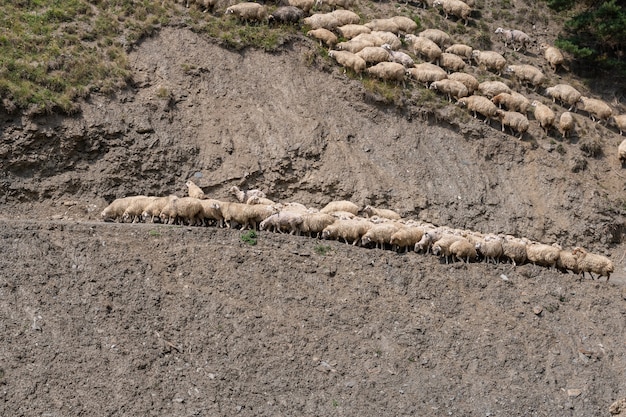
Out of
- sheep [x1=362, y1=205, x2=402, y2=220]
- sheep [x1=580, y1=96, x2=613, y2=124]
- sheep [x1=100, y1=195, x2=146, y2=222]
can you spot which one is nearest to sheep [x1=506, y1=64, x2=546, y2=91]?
sheep [x1=580, y1=96, x2=613, y2=124]

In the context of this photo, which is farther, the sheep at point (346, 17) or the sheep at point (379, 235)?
the sheep at point (346, 17)

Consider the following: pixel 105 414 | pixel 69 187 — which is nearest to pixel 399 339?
pixel 105 414

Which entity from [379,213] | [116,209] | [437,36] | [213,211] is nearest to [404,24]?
[437,36]

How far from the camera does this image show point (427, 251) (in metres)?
21.9

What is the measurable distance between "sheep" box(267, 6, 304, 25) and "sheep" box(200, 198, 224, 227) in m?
9.56

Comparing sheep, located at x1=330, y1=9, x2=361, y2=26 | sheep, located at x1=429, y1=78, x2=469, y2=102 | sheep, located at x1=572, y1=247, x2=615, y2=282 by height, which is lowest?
sheep, located at x1=572, y1=247, x2=615, y2=282

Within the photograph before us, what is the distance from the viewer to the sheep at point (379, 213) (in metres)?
23.5

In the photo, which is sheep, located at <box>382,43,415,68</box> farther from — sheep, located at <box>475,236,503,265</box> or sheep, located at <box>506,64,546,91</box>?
sheep, located at <box>475,236,503,265</box>

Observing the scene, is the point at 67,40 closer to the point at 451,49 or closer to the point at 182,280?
the point at 182,280

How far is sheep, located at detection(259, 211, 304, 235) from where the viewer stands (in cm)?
2155

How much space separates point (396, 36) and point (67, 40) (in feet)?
36.9

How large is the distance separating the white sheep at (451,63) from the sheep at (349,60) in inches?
129

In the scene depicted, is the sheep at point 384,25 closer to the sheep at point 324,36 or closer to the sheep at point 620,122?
the sheep at point 324,36

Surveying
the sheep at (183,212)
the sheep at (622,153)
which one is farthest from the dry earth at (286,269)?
the sheep at (183,212)
